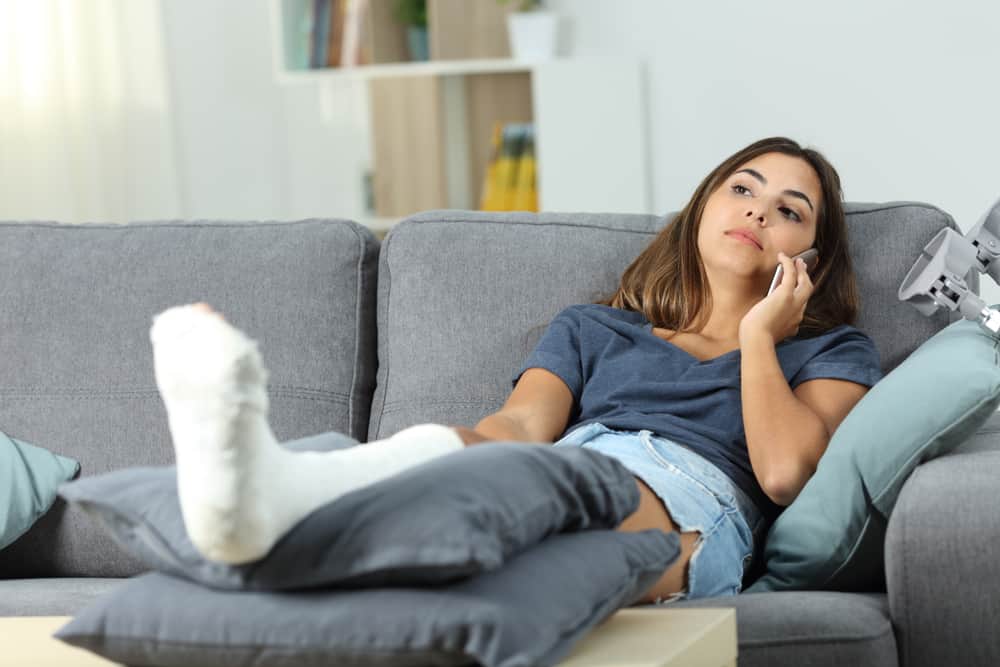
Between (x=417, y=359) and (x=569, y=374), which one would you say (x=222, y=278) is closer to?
(x=417, y=359)

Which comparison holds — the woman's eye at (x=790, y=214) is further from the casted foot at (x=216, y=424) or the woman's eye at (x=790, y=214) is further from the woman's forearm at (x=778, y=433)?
the casted foot at (x=216, y=424)

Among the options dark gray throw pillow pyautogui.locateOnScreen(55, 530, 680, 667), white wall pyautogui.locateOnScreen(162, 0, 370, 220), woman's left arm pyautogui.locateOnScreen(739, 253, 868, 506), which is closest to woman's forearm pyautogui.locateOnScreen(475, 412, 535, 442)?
woman's left arm pyautogui.locateOnScreen(739, 253, 868, 506)

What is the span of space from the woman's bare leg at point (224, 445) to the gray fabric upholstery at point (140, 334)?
2.88 ft

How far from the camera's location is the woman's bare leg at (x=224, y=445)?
3.40 ft

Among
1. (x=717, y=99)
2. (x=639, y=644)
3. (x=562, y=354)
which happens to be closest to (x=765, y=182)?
(x=562, y=354)

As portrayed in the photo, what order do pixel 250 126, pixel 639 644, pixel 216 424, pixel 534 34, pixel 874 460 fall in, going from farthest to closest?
pixel 250 126, pixel 534 34, pixel 874 460, pixel 639 644, pixel 216 424

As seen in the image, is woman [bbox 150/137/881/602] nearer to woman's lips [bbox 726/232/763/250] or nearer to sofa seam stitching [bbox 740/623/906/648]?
woman's lips [bbox 726/232/763/250]

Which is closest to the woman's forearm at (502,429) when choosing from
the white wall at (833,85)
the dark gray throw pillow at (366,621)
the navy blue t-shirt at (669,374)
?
the navy blue t-shirt at (669,374)

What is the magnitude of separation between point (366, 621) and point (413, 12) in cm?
321

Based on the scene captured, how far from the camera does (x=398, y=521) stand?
1.13 m

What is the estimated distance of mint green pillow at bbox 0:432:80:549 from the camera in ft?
6.25

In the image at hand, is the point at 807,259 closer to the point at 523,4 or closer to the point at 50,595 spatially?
the point at 50,595

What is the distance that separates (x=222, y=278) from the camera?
6.79 feet

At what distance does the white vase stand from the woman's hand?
2.11 meters
